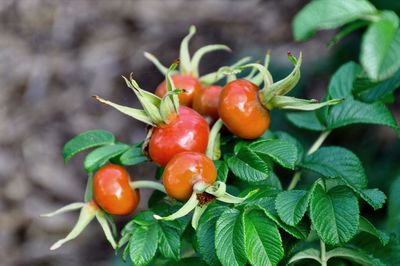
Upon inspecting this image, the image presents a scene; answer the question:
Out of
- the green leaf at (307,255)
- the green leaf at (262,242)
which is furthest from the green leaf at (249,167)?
the green leaf at (307,255)

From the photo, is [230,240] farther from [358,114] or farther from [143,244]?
[358,114]

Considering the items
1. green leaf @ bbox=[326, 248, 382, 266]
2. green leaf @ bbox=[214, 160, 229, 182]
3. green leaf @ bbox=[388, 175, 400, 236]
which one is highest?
green leaf @ bbox=[214, 160, 229, 182]

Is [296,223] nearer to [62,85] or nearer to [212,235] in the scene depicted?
[212,235]

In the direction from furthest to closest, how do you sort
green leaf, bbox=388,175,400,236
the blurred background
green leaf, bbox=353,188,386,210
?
1. the blurred background
2. green leaf, bbox=388,175,400,236
3. green leaf, bbox=353,188,386,210

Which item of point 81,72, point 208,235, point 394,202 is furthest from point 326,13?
point 81,72

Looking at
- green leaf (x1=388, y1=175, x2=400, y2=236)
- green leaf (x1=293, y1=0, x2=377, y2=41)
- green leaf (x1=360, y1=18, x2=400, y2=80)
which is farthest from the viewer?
green leaf (x1=388, y1=175, x2=400, y2=236)

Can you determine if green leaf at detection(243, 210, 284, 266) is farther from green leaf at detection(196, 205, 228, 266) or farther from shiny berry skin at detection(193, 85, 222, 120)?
shiny berry skin at detection(193, 85, 222, 120)

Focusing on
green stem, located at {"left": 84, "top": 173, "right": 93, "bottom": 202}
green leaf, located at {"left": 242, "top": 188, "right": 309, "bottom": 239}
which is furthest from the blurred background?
green leaf, located at {"left": 242, "top": 188, "right": 309, "bottom": 239}
